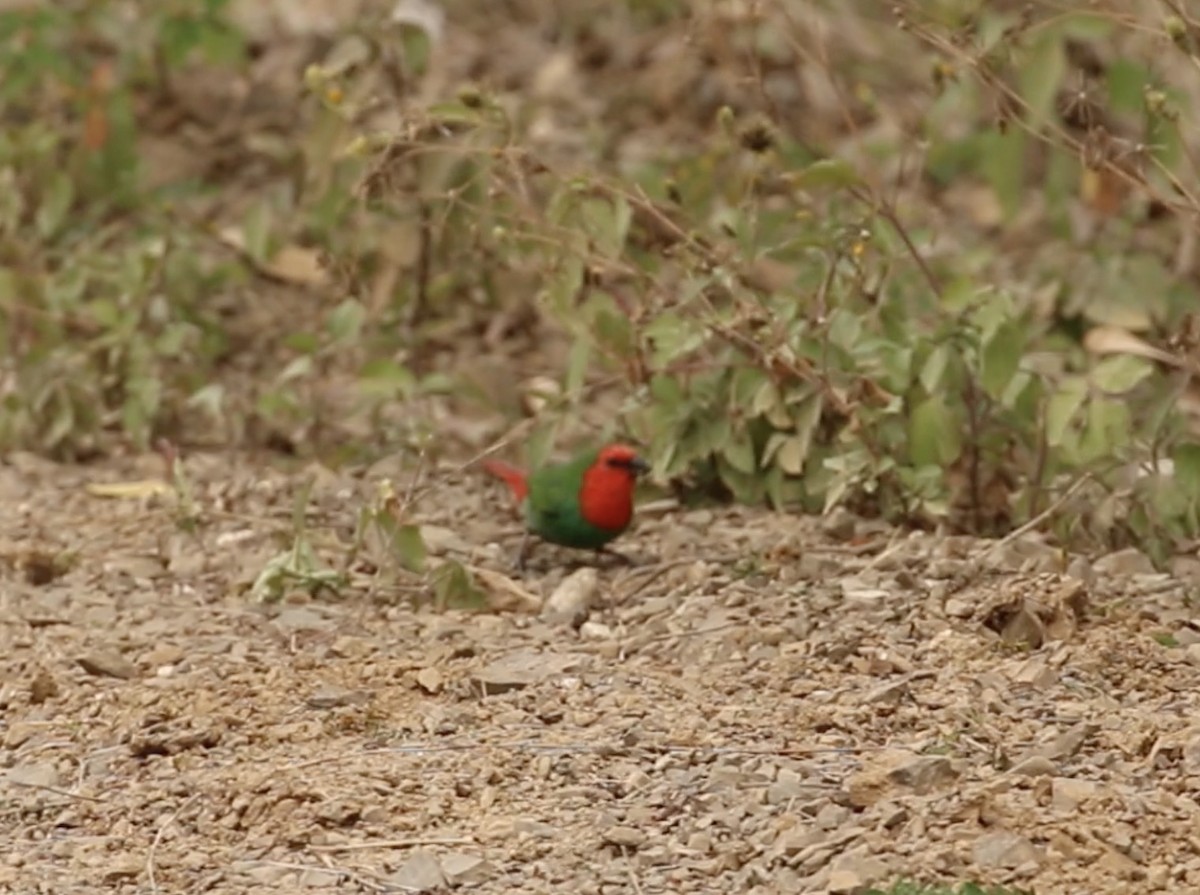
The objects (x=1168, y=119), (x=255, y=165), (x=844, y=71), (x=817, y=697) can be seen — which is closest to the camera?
(x=817, y=697)

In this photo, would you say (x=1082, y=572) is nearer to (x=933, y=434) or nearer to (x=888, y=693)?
(x=933, y=434)

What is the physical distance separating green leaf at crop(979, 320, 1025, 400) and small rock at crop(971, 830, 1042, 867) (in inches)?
63.5

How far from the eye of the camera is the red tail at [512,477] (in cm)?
533

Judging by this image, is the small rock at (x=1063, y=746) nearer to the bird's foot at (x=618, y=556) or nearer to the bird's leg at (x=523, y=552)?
the bird's foot at (x=618, y=556)

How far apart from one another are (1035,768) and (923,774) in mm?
182

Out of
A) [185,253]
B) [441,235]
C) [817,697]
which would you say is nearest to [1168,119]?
[817,697]

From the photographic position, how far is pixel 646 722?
4.05m

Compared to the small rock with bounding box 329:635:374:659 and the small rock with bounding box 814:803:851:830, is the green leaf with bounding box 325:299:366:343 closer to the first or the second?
the small rock with bounding box 329:635:374:659

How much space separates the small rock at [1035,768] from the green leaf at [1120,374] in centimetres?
124

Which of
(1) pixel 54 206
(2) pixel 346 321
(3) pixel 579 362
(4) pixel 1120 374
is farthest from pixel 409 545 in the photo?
(1) pixel 54 206

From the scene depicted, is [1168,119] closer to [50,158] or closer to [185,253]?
[185,253]

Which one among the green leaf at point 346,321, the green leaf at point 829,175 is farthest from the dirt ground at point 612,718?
the green leaf at point 829,175

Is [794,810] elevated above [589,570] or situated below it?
above

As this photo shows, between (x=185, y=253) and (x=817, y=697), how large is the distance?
9.17 feet
